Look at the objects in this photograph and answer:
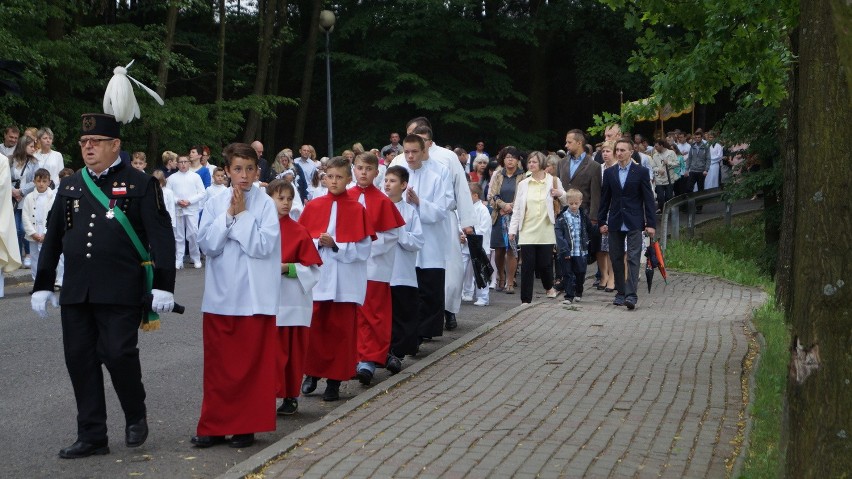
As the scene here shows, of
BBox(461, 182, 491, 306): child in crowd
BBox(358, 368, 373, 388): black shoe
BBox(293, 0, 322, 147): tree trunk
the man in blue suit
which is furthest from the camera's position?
BBox(293, 0, 322, 147): tree trunk

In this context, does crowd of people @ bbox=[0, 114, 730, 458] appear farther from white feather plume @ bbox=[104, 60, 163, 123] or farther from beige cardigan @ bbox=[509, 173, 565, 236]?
white feather plume @ bbox=[104, 60, 163, 123]

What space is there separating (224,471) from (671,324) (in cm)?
762

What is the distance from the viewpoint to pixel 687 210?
25.3m

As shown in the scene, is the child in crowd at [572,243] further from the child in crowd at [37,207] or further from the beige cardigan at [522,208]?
the child in crowd at [37,207]

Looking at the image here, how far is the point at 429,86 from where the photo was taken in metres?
39.5

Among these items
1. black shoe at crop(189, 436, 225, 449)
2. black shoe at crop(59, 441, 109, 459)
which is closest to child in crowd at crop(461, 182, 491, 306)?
black shoe at crop(189, 436, 225, 449)

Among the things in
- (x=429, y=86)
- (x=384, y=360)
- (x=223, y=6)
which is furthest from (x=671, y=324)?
(x=429, y=86)

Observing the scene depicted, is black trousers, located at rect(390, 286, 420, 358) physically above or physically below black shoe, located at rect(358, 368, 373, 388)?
above

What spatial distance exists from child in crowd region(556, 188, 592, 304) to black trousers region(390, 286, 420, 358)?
15.9ft

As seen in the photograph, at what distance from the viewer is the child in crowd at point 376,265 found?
33.6 feet

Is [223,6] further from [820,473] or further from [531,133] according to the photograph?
[820,473]

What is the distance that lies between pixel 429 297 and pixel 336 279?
2.36 meters

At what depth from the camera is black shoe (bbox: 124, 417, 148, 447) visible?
7.61 meters

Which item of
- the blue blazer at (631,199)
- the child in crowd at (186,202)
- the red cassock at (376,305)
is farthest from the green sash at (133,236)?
the child in crowd at (186,202)
